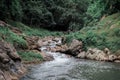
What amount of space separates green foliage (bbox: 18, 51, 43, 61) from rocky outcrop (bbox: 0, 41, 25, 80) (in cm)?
409

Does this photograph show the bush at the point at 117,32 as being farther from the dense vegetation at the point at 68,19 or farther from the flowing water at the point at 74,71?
the flowing water at the point at 74,71

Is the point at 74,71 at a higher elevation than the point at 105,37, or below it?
below

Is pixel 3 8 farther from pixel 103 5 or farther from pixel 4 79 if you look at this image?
pixel 4 79

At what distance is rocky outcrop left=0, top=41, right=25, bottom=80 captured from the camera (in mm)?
17641

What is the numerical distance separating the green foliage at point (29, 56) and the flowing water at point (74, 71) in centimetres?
130

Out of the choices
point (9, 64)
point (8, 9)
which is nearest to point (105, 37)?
point (9, 64)

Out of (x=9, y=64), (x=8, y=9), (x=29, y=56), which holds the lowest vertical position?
(x=9, y=64)

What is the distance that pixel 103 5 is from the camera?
136ft

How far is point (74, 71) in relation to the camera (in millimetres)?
21188

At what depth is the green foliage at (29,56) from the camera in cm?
2475

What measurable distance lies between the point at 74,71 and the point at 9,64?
5379mm

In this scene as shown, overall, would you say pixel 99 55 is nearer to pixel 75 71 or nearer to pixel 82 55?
pixel 82 55

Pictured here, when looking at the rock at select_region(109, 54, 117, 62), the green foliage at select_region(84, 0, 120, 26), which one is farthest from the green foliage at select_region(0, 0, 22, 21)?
the rock at select_region(109, 54, 117, 62)

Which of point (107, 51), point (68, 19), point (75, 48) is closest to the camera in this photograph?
point (107, 51)
